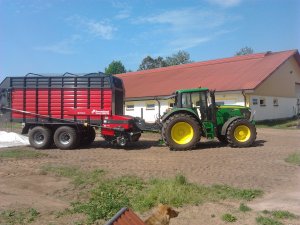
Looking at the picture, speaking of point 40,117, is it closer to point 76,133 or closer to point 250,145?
point 76,133

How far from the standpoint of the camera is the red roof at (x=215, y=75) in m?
27.4

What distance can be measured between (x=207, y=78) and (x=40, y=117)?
59.9 ft

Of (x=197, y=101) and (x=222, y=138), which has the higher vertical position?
(x=197, y=101)

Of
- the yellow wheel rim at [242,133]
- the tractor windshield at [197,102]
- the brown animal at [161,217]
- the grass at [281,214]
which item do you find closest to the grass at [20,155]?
the tractor windshield at [197,102]

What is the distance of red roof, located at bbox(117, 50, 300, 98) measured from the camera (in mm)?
27359

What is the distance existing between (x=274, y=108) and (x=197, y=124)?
17.0 metres

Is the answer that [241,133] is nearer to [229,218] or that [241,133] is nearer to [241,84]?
[229,218]

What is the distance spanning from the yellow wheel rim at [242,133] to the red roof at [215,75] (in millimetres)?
11575

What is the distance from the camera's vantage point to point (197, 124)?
546 inches

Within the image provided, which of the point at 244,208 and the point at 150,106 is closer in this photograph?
the point at 244,208

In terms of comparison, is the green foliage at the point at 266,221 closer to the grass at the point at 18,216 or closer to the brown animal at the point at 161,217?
the brown animal at the point at 161,217

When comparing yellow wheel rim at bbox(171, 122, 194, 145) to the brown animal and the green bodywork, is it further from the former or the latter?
the brown animal

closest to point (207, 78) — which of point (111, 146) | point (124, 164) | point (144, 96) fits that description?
point (144, 96)

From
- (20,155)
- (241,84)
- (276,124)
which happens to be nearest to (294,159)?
(20,155)
